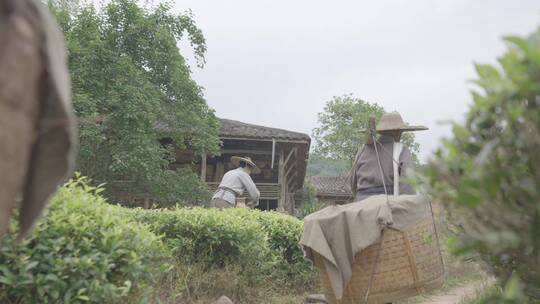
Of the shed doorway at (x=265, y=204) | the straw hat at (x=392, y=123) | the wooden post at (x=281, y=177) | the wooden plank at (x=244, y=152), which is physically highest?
the wooden plank at (x=244, y=152)

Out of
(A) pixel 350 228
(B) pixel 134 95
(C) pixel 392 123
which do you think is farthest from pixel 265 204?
(A) pixel 350 228

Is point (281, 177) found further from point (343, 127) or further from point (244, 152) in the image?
point (343, 127)

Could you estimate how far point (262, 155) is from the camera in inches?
809

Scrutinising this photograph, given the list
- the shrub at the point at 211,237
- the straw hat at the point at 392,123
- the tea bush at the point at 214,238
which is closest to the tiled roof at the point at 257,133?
the tea bush at the point at 214,238

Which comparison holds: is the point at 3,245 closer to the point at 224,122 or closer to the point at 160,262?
the point at 160,262

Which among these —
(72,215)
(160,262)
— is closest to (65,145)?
(72,215)

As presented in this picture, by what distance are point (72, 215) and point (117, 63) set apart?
34.9 ft

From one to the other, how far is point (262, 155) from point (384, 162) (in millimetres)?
15580

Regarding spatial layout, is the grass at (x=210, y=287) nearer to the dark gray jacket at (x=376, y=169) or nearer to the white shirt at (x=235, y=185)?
the dark gray jacket at (x=376, y=169)

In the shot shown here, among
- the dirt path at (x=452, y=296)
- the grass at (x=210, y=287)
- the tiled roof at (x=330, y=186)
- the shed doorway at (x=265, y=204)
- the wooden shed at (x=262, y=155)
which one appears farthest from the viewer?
the tiled roof at (x=330, y=186)

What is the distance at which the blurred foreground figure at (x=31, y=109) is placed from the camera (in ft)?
2.93

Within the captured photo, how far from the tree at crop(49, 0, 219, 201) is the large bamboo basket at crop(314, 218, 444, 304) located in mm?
8983

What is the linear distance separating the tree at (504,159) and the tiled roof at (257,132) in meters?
16.8

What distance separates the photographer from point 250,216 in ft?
21.1
